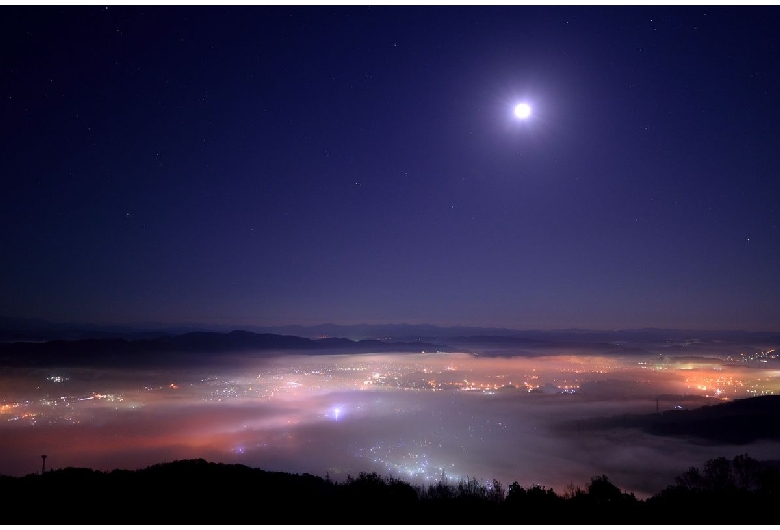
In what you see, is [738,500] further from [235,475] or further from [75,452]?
[75,452]

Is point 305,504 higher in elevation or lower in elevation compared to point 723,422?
higher

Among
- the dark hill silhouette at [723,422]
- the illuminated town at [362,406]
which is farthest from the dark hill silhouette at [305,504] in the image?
the dark hill silhouette at [723,422]

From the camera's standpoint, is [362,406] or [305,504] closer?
[305,504]

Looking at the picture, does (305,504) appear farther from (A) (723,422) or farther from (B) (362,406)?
(B) (362,406)

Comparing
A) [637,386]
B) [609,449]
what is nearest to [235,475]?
[609,449]

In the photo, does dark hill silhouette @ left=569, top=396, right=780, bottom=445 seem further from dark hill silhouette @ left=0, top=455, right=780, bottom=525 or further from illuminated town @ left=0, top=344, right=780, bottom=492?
dark hill silhouette @ left=0, top=455, right=780, bottom=525

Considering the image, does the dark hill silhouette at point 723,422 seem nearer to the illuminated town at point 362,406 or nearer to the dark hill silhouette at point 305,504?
the illuminated town at point 362,406

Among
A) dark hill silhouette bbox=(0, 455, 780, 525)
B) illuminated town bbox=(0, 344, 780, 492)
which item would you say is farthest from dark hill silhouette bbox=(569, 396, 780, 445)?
dark hill silhouette bbox=(0, 455, 780, 525)

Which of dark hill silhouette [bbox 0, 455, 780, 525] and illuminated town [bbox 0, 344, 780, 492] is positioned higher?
dark hill silhouette [bbox 0, 455, 780, 525]

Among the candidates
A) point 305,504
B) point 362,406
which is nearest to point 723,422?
point 362,406

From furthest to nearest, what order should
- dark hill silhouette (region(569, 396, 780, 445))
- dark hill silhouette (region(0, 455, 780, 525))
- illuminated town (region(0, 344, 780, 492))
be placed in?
illuminated town (region(0, 344, 780, 492)) < dark hill silhouette (region(569, 396, 780, 445)) < dark hill silhouette (region(0, 455, 780, 525))

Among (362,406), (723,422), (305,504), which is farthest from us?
(362,406)
